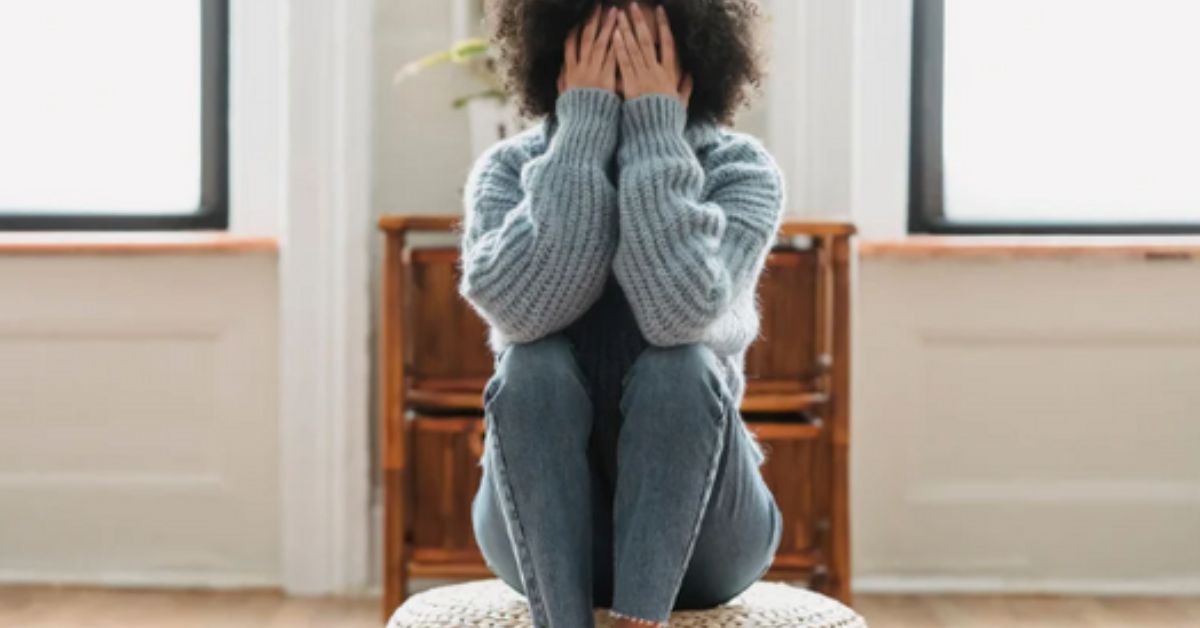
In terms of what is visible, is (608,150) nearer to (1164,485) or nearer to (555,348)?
(555,348)

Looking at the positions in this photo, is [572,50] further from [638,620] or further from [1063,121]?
[1063,121]

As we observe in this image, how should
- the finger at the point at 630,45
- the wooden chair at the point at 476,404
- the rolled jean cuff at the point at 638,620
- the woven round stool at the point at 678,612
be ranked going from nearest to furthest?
the rolled jean cuff at the point at 638,620, the woven round stool at the point at 678,612, the finger at the point at 630,45, the wooden chair at the point at 476,404

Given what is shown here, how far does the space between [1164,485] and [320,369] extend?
1591 mm

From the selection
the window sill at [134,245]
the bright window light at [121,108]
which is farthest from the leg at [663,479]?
the bright window light at [121,108]

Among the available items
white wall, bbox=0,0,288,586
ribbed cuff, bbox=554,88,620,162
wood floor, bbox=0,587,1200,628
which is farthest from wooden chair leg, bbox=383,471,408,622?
ribbed cuff, bbox=554,88,620,162

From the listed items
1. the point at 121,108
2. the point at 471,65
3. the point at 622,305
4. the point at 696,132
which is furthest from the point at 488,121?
the point at 622,305

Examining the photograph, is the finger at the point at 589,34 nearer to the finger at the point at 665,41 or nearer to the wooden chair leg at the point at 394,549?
the finger at the point at 665,41

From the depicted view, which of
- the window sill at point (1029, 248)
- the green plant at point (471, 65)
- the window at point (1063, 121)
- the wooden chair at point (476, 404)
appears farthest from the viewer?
the window at point (1063, 121)

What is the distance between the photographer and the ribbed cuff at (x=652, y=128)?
180 centimetres

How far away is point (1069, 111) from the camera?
11.0 ft

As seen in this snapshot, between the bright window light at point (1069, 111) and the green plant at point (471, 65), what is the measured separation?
2.99ft

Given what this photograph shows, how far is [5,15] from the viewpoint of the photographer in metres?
3.38

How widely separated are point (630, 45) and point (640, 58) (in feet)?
0.06

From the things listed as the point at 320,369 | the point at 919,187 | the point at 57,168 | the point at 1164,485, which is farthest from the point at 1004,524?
the point at 57,168
